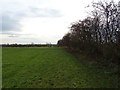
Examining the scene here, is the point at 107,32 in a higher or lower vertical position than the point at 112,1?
lower

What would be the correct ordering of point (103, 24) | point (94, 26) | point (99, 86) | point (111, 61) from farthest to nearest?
point (94, 26) → point (103, 24) → point (111, 61) → point (99, 86)

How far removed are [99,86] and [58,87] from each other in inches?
79.0

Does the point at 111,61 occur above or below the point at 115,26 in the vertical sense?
below

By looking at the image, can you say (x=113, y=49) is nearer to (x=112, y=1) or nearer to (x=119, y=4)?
(x=119, y=4)

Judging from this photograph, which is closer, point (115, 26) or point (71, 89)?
point (71, 89)

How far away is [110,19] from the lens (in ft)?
40.0

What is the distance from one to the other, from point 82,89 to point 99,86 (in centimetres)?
100

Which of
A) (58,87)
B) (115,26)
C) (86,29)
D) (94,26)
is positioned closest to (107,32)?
(115,26)

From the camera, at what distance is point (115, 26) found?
11602 mm

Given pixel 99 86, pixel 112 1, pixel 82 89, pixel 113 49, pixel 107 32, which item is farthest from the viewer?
pixel 107 32

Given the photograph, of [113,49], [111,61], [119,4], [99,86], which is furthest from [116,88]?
[119,4]

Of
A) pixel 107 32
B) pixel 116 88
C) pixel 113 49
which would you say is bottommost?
pixel 116 88

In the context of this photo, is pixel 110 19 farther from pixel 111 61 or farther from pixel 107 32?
pixel 111 61

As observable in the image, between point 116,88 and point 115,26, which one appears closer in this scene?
point 116,88
